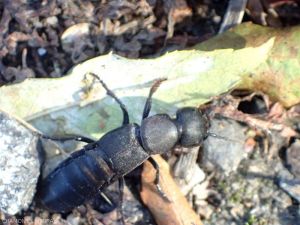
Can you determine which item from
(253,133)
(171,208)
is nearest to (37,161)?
(171,208)

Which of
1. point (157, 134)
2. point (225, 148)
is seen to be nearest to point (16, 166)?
point (157, 134)

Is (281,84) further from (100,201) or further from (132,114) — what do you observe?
(100,201)

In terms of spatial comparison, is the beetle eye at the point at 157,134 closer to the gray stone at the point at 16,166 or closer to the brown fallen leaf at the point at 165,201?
the brown fallen leaf at the point at 165,201

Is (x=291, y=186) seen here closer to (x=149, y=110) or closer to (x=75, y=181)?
(x=149, y=110)

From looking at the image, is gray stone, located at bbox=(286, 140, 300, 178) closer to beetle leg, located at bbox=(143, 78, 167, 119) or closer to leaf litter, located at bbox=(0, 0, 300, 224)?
leaf litter, located at bbox=(0, 0, 300, 224)

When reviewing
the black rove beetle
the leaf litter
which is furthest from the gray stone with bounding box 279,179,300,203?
the black rove beetle
